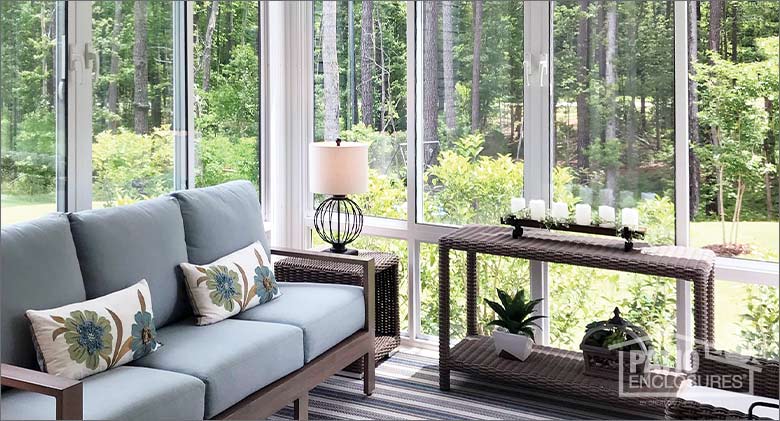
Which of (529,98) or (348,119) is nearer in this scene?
(529,98)

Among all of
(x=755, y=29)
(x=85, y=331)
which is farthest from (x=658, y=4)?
(x=85, y=331)

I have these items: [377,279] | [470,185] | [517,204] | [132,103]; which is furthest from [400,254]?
[132,103]

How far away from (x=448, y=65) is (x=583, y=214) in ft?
3.82

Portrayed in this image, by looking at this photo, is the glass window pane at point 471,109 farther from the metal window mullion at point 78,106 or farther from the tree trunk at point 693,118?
the metal window mullion at point 78,106

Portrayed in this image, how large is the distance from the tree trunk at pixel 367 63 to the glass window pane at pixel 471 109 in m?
0.33

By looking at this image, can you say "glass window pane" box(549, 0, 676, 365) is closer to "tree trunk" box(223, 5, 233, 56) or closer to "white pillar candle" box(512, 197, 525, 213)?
"white pillar candle" box(512, 197, 525, 213)

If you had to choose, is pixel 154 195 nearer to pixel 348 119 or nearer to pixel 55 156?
pixel 55 156

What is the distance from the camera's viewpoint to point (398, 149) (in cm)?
438

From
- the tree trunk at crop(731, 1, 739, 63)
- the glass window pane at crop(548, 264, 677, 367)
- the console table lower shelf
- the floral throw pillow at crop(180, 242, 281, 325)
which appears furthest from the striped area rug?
the tree trunk at crop(731, 1, 739, 63)

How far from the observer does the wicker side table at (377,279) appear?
3916 mm

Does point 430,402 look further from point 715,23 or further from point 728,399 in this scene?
point 715,23

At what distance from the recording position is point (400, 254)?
14.4ft

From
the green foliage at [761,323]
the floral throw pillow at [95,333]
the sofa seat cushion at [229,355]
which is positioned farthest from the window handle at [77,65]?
the green foliage at [761,323]

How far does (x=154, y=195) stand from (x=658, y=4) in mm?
2579
